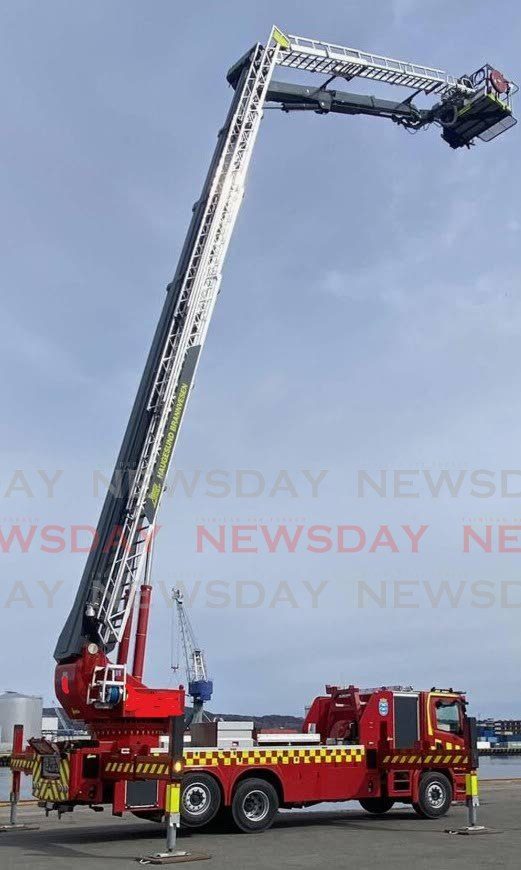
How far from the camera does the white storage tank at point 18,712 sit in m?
88.4

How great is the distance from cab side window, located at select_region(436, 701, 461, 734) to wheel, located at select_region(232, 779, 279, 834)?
472cm

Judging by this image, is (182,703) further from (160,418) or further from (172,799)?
(160,418)

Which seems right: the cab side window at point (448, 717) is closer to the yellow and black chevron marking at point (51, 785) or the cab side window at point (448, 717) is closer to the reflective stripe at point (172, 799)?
the reflective stripe at point (172, 799)

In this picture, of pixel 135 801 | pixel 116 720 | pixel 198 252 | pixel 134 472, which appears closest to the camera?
pixel 135 801

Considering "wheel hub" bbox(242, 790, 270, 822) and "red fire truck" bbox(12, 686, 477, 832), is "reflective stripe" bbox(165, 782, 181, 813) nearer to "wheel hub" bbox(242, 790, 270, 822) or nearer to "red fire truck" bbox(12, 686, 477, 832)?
"red fire truck" bbox(12, 686, 477, 832)

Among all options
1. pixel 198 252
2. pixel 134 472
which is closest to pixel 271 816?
pixel 134 472

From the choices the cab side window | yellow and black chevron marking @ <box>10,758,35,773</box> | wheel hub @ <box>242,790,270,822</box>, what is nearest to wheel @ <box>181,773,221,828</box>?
wheel hub @ <box>242,790,270,822</box>

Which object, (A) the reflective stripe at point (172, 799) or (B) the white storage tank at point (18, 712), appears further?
(B) the white storage tank at point (18, 712)

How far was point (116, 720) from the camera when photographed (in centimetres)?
1700

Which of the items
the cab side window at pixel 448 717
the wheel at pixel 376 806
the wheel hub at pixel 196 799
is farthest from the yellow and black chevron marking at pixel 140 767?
the cab side window at pixel 448 717

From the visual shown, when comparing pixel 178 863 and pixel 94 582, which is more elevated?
pixel 94 582

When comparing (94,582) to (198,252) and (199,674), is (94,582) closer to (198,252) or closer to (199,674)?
(198,252)

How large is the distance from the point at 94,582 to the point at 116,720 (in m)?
2.64

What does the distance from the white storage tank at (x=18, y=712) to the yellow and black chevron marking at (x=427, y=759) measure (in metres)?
75.3
